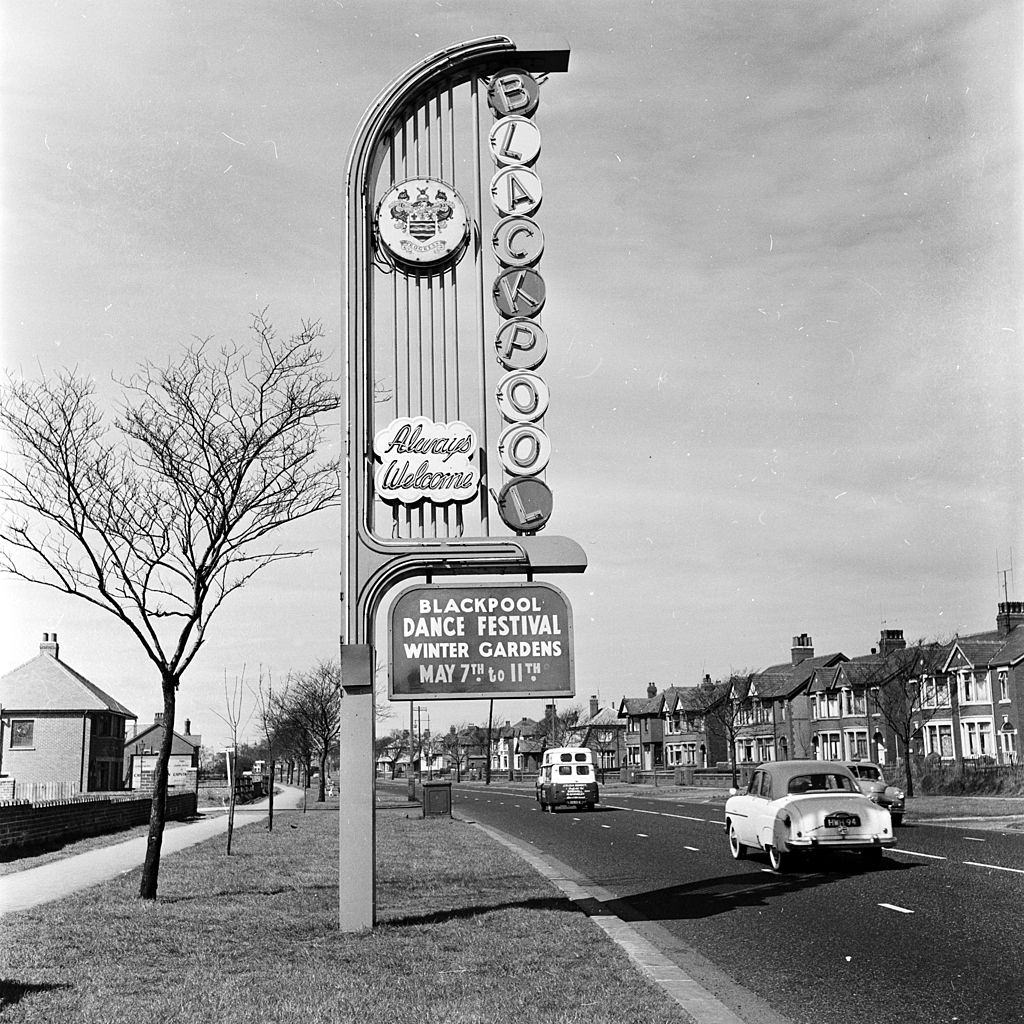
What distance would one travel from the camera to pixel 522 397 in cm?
1298

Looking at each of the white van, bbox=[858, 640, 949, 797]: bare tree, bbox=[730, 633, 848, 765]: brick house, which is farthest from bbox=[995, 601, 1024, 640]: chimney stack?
the white van

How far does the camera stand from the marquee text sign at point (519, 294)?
12.7 m

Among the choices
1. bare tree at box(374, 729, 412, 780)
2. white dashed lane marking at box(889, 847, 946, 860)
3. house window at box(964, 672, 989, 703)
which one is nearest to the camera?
white dashed lane marking at box(889, 847, 946, 860)

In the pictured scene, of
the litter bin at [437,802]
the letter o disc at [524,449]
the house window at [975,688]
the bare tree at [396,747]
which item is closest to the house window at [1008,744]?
the house window at [975,688]

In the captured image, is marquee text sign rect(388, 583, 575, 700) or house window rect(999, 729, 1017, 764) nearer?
marquee text sign rect(388, 583, 575, 700)

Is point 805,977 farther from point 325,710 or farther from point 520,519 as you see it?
point 325,710

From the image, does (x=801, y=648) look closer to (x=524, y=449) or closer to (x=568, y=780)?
(x=568, y=780)

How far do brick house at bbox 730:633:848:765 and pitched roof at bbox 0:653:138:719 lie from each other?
4517cm

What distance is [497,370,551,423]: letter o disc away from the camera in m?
12.9

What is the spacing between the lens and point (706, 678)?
94875mm

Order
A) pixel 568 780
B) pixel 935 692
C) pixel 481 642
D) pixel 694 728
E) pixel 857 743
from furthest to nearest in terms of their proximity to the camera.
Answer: pixel 694 728 → pixel 857 743 → pixel 935 692 → pixel 568 780 → pixel 481 642

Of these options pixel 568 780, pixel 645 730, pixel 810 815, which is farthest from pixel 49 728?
pixel 645 730

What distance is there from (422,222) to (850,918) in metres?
9.42

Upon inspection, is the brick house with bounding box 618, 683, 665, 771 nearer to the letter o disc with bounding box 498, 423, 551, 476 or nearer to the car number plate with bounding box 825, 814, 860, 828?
the car number plate with bounding box 825, 814, 860, 828
